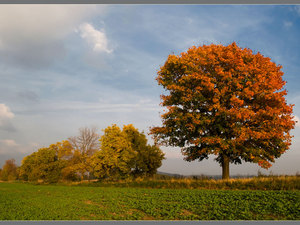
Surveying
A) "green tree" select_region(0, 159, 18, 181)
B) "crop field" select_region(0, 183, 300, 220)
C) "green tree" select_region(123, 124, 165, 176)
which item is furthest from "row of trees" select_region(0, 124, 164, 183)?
"crop field" select_region(0, 183, 300, 220)

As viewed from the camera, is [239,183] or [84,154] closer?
[239,183]

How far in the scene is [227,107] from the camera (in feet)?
55.1

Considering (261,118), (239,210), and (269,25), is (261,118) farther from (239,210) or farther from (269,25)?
(239,210)

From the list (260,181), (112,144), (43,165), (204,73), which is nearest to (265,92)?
(204,73)

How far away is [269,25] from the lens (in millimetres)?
12820

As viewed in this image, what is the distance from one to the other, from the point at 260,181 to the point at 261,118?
4.25m

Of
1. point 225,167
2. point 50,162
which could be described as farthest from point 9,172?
point 225,167

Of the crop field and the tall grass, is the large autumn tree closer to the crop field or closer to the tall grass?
the tall grass

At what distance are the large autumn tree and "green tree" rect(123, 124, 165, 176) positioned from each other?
11.0 metres

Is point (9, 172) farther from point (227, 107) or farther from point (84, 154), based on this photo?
point (227, 107)

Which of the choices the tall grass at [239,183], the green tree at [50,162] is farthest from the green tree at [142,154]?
the tall grass at [239,183]

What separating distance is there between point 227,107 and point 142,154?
15119 millimetres

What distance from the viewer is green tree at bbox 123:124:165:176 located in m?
28.6

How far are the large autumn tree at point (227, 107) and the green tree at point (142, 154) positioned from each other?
11.0m
